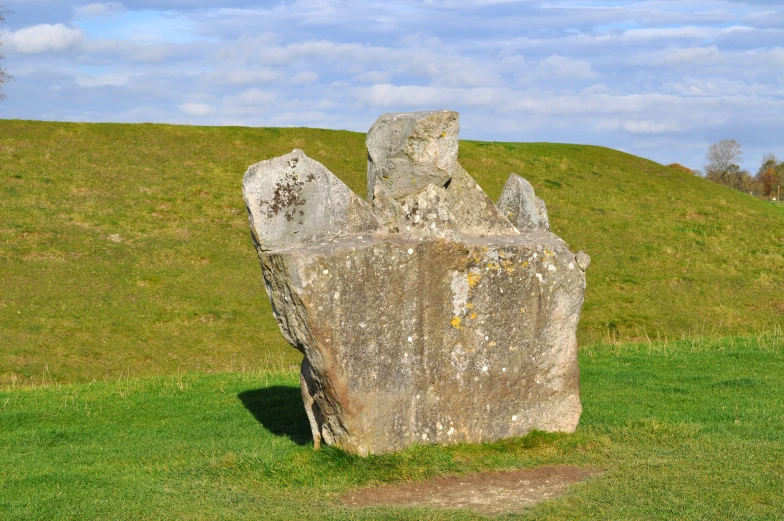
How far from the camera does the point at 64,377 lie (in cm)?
2320

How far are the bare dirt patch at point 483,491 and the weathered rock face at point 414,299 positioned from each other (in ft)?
2.79

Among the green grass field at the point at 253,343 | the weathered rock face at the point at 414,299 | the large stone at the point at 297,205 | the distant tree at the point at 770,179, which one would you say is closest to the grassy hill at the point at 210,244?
the green grass field at the point at 253,343

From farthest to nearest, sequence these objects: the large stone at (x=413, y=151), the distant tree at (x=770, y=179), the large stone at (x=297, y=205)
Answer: the distant tree at (x=770, y=179) < the large stone at (x=413, y=151) < the large stone at (x=297, y=205)

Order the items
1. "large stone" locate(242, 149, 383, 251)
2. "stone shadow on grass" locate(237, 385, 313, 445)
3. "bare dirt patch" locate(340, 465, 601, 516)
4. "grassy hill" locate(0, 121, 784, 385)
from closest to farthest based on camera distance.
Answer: "bare dirt patch" locate(340, 465, 601, 516)
"large stone" locate(242, 149, 383, 251)
"stone shadow on grass" locate(237, 385, 313, 445)
"grassy hill" locate(0, 121, 784, 385)

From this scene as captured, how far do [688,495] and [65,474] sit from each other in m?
7.31

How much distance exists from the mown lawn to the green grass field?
0.04 meters

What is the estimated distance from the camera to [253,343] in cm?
2706

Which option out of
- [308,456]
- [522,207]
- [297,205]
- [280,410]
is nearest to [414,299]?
[297,205]

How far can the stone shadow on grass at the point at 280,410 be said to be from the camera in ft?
41.8

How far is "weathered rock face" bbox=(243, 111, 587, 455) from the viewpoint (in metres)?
10.0

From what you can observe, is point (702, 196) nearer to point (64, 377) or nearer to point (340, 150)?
point (340, 150)

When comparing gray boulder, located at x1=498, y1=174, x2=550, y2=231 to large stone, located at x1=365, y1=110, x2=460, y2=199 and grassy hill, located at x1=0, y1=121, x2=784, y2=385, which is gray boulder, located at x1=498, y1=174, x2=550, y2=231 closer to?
large stone, located at x1=365, y1=110, x2=460, y2=199

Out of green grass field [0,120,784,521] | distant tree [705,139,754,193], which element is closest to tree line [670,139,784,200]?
distant tree [705,139,754,193]

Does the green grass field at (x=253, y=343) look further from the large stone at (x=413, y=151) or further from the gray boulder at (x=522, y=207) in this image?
the large stone at (x=413, y=151)
